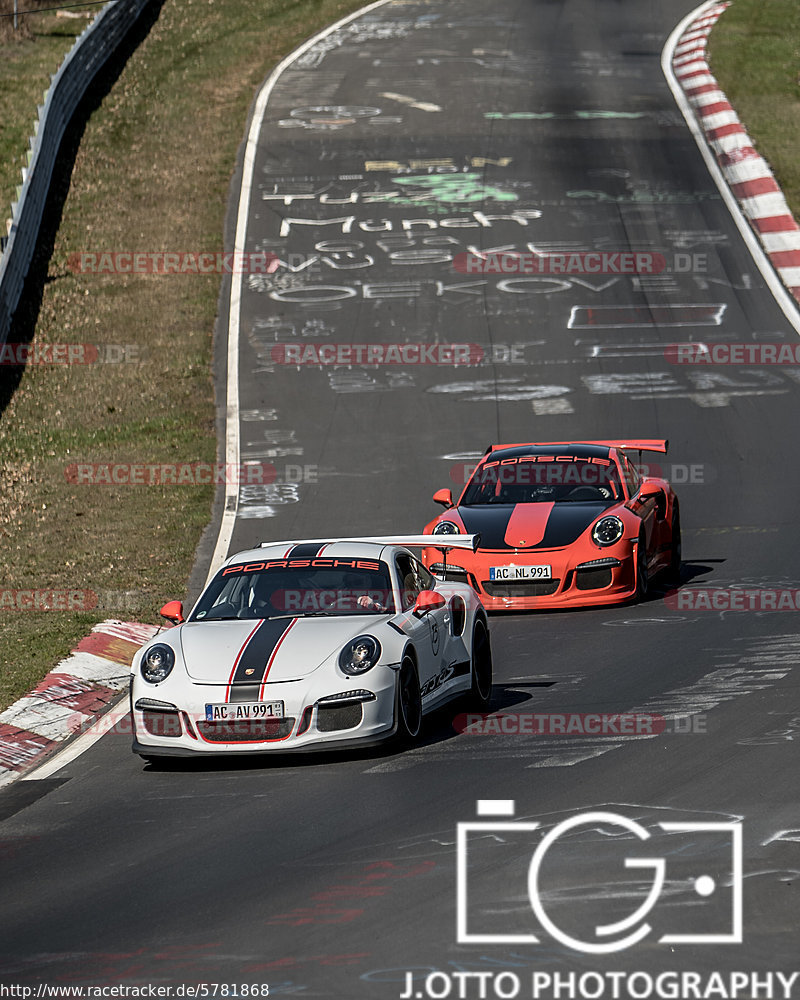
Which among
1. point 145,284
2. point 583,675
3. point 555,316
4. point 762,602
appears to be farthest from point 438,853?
point 145,284

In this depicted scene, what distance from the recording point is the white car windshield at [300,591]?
10.7 metres

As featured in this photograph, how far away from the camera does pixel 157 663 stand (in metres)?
10.1

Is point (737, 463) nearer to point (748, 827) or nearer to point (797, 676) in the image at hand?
point (797, 676)

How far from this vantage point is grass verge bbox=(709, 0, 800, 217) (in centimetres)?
3394

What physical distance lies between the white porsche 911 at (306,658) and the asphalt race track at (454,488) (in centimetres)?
29

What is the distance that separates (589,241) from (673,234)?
159 cm

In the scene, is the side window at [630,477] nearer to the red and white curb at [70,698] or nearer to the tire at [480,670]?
the tire at [480,670]
